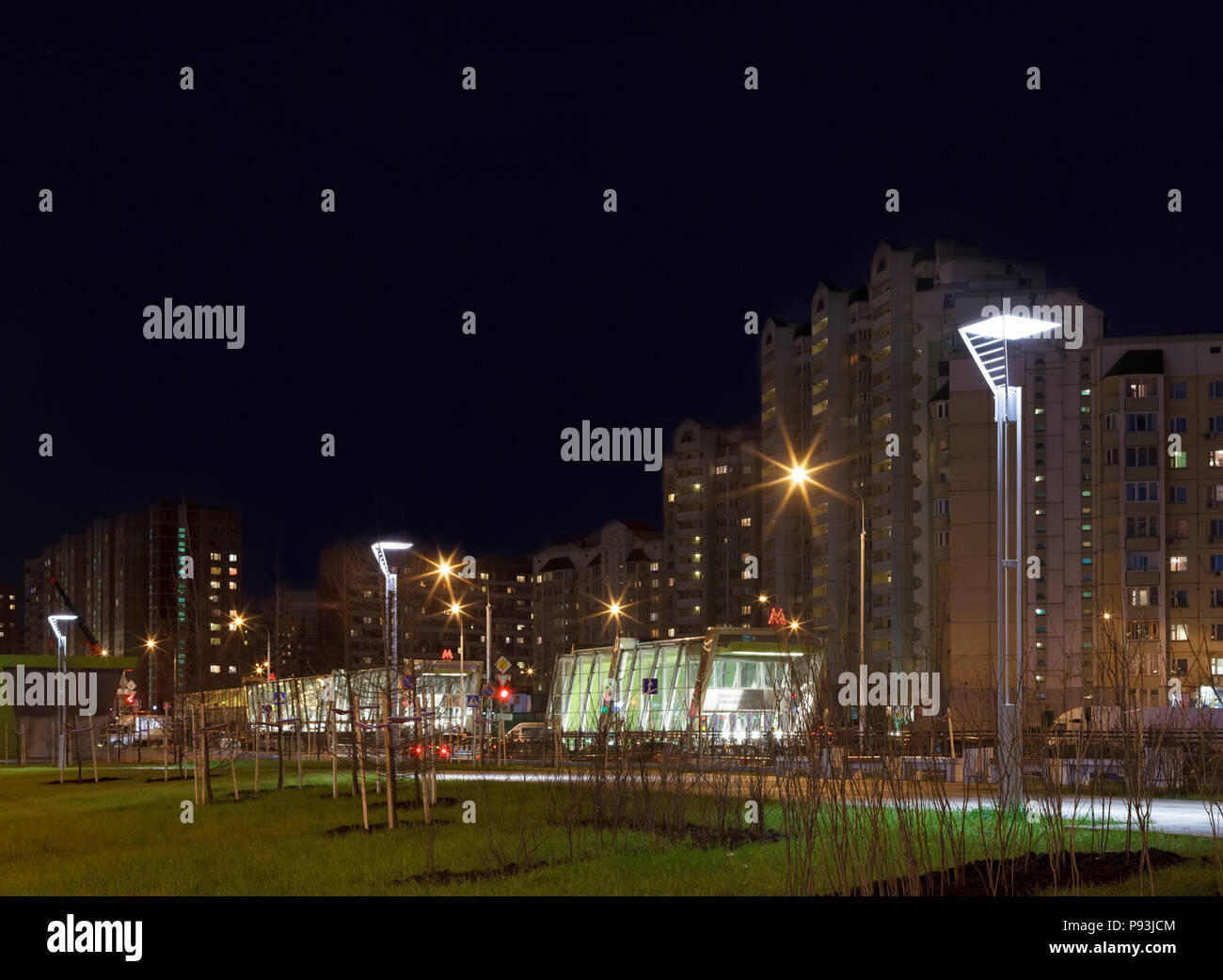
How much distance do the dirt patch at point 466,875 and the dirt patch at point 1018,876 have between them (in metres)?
Answer: 4.01

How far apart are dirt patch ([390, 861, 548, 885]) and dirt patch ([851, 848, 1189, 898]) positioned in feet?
13.2

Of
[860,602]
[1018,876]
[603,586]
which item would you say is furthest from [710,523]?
[1018,876]

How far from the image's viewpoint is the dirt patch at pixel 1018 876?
1256cm

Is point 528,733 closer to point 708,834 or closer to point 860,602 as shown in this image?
point 860,602

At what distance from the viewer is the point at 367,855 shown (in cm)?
1675

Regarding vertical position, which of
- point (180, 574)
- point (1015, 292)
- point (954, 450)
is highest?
point (1015, 292)

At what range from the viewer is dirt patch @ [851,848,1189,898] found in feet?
41.2

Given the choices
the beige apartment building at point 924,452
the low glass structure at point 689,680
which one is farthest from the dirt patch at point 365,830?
the beige apartment building at point 924,452

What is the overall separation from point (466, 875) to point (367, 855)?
2334mm

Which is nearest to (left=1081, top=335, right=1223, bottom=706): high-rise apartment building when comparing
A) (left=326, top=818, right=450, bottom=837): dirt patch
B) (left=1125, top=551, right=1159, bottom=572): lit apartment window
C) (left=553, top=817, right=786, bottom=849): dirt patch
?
(left=1125, top=551, right=1159, bottom=572): lit apartment window
